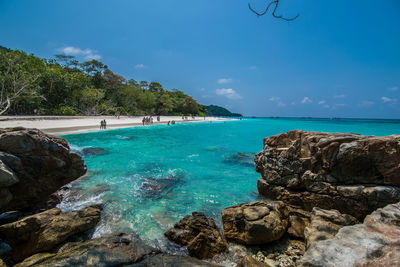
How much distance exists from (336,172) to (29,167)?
7835mm

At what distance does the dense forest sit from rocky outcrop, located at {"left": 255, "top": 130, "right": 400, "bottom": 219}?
103 feet

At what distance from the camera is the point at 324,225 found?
133 inches

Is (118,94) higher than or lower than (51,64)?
lower

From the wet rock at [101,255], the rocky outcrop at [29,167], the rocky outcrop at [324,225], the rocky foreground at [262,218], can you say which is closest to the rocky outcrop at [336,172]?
the rocky foreground at [262,218]

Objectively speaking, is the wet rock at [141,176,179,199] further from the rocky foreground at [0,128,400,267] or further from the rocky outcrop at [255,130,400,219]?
the rocky outcrop at [255,130,400,219]

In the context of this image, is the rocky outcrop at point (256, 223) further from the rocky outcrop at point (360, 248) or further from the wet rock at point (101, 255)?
the wet rock at point (101, 255)

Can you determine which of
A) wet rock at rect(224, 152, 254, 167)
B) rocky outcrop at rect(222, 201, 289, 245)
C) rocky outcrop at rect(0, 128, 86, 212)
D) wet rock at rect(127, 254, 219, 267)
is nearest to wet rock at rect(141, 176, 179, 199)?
rocky outcrop at rect(0, 128, 86, 212)

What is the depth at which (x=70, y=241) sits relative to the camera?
366cm

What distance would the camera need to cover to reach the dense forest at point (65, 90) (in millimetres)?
25797

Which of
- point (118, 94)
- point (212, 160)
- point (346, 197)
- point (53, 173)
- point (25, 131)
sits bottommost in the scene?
point (212, 160)

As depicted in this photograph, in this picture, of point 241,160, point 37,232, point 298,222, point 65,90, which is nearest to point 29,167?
point 37,232

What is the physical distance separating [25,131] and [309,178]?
7.65 meters

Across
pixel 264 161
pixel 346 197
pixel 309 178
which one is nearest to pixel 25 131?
pixel 264 161

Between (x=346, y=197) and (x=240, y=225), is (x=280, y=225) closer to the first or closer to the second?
(x=240, y=225)
